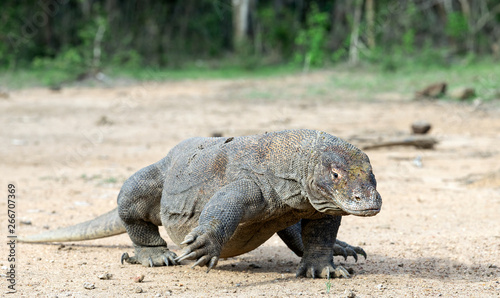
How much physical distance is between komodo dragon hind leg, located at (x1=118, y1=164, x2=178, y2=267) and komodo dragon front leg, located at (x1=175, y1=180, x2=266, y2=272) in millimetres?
813

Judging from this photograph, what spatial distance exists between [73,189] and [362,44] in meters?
16.3

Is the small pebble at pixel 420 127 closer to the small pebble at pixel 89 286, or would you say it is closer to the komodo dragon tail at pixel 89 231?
the komodo dragon tail at pixel 89 231

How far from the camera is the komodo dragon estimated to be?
142 inches

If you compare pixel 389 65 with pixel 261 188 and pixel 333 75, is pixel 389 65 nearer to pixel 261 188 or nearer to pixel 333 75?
pixel 333 75

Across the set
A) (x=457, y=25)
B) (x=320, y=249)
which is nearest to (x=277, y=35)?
A: (x=457, y=25)

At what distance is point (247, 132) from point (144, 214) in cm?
641

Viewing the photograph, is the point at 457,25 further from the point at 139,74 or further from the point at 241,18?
the point at 139,74

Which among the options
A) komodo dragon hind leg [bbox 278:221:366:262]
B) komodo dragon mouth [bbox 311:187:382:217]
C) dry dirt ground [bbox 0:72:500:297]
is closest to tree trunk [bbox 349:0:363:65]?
dry dirt ground [bbox 0:72:500:297]

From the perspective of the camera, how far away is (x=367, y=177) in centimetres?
359

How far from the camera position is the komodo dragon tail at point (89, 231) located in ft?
16.3

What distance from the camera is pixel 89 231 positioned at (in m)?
5.06

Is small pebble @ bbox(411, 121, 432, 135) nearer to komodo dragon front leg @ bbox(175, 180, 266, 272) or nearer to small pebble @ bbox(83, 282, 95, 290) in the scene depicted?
komodo dragon front leg @ bbox(175, 180, 266, 272)

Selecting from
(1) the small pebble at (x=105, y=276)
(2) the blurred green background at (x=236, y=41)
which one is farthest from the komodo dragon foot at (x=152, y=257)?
(2) the blurred green background at (x=236, y=41)

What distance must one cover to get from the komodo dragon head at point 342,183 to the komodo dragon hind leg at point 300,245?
96 centimetres
